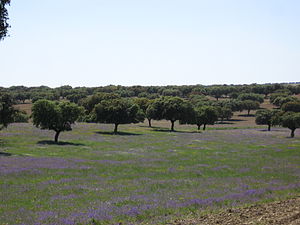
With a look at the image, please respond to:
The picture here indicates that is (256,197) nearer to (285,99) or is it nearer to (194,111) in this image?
(194,111)

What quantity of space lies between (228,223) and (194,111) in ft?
273

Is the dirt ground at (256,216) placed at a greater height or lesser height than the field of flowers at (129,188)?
greater

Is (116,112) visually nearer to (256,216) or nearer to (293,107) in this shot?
(256,216)

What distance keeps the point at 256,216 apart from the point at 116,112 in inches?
2662

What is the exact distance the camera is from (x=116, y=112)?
7950 cm

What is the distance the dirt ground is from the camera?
473 inches

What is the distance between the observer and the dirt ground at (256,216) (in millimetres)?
12004

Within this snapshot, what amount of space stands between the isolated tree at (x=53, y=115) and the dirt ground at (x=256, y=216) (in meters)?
45.8

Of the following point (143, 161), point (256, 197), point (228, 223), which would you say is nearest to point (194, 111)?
point (143, 161)

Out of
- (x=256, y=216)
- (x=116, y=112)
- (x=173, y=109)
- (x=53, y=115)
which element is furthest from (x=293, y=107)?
(x=256, y=216)

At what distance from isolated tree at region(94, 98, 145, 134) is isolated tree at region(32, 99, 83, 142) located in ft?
71.0

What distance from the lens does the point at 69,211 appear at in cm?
1505

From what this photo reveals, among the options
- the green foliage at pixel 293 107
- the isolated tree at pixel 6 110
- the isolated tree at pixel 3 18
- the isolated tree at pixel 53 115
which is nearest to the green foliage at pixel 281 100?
the green foliage at pixel 293 107

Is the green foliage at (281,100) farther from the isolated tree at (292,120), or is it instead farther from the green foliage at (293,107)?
the isolated tree at (292,120)
